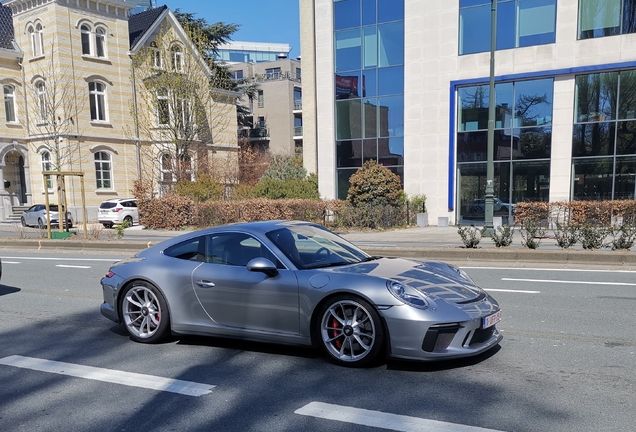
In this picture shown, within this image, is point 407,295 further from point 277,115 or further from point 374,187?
point 277,115

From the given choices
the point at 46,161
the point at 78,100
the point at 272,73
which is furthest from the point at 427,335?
the point at 272,73

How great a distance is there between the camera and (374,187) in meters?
22.1

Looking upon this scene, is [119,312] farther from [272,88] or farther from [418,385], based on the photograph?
[272,88]

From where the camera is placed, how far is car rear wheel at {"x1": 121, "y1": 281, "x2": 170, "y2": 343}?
17.9 ft

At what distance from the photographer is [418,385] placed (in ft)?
13.6

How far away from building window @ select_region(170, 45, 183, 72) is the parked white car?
881 cm

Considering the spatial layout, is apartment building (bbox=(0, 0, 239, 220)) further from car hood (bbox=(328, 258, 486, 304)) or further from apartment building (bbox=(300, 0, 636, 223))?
car hood (bbox=(328, 258, 486, 304))

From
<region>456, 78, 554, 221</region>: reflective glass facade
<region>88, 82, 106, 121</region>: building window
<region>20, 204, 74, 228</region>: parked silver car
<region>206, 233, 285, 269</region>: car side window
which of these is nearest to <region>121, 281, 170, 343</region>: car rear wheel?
<region>206, 233, 285, 269</region>: car side window

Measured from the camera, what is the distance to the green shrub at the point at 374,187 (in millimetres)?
22141

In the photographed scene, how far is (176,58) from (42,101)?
9489 mm

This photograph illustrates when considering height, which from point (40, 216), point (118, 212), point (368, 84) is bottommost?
point (40, 216)

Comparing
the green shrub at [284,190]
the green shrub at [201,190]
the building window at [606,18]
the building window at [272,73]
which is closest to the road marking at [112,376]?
the green shrub at [284,190]

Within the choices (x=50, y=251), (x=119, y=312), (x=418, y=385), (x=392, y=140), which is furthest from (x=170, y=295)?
(x=392, y=140)

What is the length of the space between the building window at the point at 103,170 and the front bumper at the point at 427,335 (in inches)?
1317
